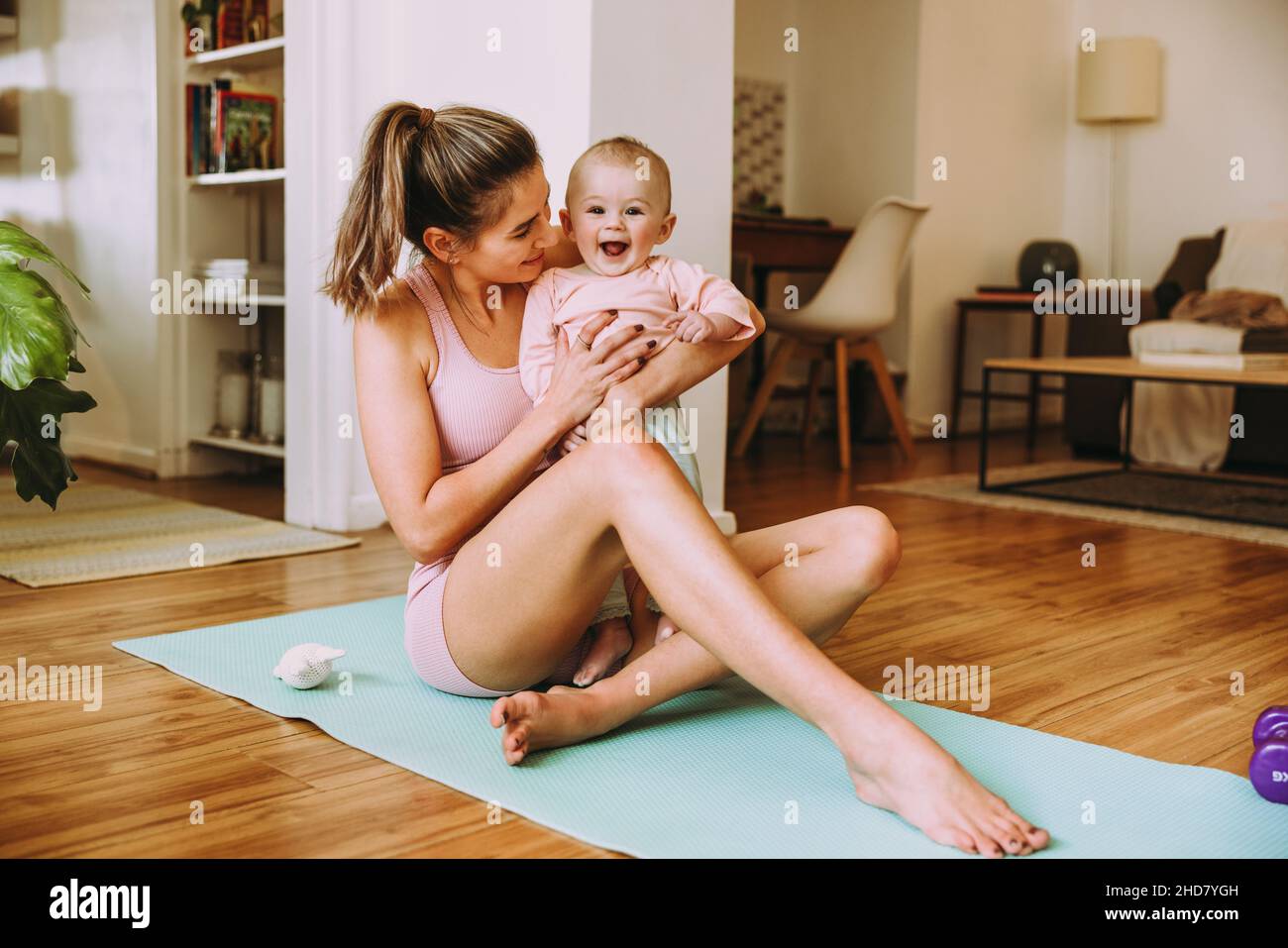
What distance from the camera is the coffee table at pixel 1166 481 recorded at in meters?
3.52

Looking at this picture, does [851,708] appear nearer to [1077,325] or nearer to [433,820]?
[433,820]

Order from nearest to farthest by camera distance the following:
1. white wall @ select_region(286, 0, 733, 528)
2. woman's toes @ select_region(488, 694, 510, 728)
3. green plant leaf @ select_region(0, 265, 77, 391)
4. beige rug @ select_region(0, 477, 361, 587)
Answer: woman's toes @ select_region(488, 694, 510, 728) < green plant leaf @ select_region(0, 265, 77, 391) < beige rug @ select_region(0, 477, 361, 587) < white wall @ select_region(286, 0, 733, 528)

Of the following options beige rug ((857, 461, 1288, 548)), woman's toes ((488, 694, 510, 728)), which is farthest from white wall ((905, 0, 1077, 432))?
woman's toes ((488, 694, 510, 728))

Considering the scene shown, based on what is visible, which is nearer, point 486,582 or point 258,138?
point 486,582

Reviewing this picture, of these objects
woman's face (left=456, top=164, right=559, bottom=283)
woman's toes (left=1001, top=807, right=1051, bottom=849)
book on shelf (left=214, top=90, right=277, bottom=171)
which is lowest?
woman's toes (left=1001, top=807, right=1051, bottom=849)

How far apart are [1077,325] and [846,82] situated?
1560mm

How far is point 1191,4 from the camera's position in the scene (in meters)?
5.78

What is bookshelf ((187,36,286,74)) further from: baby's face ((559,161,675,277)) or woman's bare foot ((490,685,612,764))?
woman's bare foot ((490,685,612,764))

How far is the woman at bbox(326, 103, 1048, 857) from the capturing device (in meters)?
1.34

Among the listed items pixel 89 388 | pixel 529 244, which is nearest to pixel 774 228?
pixel 89 388

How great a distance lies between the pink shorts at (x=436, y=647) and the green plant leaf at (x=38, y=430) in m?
0.87

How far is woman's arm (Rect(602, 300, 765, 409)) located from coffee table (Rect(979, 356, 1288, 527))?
2.23m
